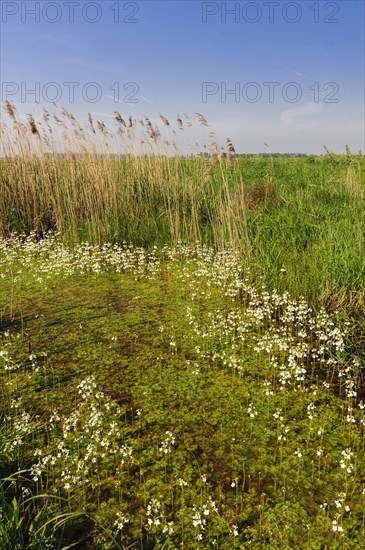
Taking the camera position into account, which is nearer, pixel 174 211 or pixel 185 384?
pixel 185 384

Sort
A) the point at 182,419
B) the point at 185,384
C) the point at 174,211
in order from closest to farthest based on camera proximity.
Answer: the point at 182,419, the point at 185,384, the point at 174,211

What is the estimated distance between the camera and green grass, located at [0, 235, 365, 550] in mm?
2543

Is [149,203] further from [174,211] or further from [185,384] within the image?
[185,384]

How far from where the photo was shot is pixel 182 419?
3.52 meters

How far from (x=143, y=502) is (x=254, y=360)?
208 centimetres

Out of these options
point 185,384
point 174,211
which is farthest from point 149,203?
point 185,384

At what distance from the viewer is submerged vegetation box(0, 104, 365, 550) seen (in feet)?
8.51

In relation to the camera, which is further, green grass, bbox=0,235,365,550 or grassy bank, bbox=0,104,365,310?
grassy bank, bbox=0,104,365,310

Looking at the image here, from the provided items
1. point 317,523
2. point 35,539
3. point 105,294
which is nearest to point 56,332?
point 105,294

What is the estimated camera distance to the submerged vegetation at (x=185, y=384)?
2.59 m

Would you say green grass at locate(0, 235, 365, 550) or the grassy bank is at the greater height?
the grassy bank

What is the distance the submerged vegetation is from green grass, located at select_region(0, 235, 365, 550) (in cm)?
1

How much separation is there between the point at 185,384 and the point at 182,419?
52cm

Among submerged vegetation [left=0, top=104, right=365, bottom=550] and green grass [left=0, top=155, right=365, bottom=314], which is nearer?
submerged vegetation [left=0, top=104, right=365, bottom=550]
